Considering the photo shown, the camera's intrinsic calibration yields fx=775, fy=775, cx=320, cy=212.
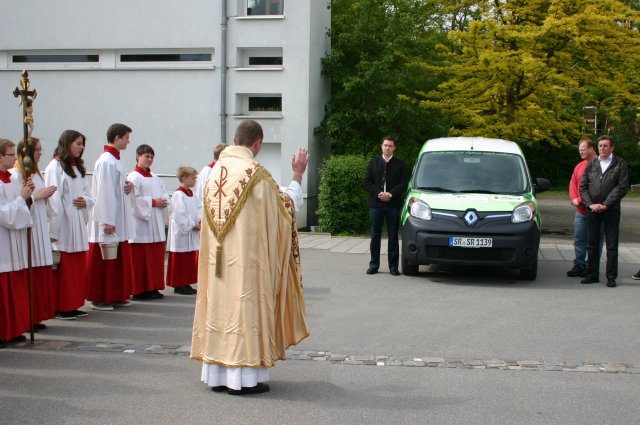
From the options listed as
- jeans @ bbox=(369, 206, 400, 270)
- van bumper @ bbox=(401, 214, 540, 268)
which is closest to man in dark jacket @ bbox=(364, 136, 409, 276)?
jeans @ bbox=(369, 206, 400, 270)

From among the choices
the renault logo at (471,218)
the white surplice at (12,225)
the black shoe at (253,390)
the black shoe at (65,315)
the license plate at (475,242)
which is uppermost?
the white surplice at (12,225)

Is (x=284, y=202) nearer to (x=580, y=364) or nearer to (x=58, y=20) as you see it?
(x=580, y=364)

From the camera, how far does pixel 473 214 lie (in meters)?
11.4

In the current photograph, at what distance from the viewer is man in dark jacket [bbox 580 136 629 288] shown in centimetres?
1159

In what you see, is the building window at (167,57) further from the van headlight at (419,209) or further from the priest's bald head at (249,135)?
the priest's bald head at (249,135)

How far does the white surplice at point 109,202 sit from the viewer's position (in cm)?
931

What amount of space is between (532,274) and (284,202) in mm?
6936

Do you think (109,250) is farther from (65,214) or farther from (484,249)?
(484,249)

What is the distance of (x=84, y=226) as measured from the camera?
29.6ft

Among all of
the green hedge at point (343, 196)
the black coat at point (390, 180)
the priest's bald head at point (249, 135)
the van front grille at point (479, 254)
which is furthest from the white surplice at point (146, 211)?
the green hedge at point (343, 196)

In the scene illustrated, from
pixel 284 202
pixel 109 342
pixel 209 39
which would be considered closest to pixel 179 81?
pixel 209 39

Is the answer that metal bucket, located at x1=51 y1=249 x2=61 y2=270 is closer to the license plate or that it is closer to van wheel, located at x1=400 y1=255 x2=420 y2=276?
van wheel, located at x1=400 y1=255 x2=420 y2=276

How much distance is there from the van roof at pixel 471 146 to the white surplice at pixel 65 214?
635cm

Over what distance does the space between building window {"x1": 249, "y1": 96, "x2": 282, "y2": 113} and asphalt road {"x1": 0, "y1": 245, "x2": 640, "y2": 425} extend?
37.7 feet
